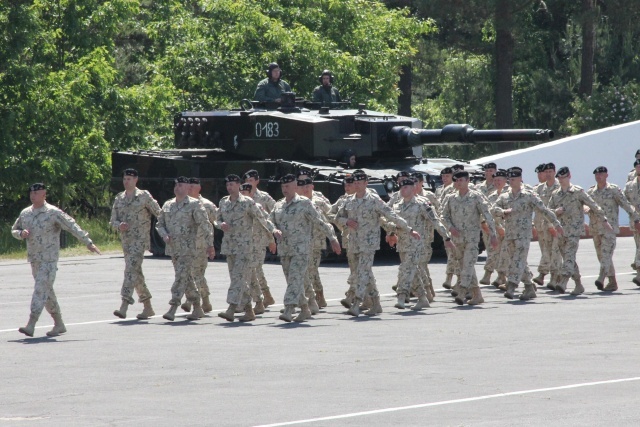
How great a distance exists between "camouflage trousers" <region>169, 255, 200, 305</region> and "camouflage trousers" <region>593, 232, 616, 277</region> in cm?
591

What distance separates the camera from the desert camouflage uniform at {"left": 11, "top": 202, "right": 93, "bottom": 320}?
14836mm

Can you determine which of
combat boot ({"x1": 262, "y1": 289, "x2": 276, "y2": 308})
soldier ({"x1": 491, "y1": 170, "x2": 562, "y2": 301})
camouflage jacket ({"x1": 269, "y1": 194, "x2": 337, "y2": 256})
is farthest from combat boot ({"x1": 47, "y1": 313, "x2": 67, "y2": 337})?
soldier ({"x1": 491, "y1": 170, "x2": 562, "y2": 301})

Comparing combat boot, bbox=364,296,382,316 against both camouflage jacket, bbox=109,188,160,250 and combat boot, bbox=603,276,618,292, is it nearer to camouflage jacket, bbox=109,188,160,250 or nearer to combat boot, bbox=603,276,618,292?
camouflage jacket, bbox=109,188,160,250

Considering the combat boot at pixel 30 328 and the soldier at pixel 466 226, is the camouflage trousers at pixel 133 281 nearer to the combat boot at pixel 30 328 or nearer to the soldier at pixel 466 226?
the combat boot at pixel 30 328

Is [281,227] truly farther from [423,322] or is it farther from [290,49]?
[290,49]

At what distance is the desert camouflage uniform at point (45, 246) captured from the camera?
14836 millimetres

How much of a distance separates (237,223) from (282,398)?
5.77 m

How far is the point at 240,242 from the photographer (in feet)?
52.6

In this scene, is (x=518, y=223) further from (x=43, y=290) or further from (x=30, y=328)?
(x=30, y=328)

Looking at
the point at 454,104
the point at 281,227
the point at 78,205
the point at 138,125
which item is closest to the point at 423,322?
the point at 281,227

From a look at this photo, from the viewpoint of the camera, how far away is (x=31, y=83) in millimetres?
28984

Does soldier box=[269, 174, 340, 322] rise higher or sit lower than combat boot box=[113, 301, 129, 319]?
higher

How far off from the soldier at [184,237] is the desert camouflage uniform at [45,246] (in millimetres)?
1500

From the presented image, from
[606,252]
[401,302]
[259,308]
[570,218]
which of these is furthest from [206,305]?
[606,252]
